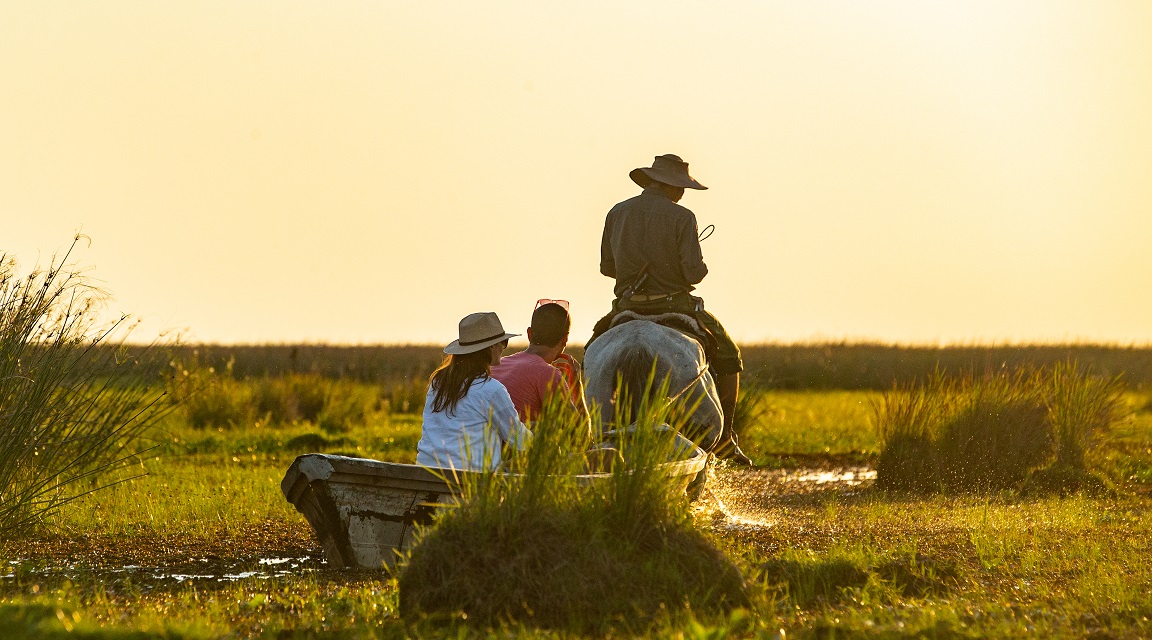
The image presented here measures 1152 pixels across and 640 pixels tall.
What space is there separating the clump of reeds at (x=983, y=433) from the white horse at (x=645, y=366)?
397 cm

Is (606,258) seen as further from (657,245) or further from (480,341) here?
(480,341)

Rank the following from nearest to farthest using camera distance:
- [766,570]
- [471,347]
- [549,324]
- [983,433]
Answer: [766,570], [471,347], [549,324], [983,433]

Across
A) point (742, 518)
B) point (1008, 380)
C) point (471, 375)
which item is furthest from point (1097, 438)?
point (471, 375)

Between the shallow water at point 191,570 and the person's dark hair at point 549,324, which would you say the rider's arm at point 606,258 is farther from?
the shallow water at point 191,570

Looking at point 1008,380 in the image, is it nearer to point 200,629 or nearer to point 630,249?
point 630,249

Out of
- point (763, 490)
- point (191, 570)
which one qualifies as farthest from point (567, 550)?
point (763, 490)

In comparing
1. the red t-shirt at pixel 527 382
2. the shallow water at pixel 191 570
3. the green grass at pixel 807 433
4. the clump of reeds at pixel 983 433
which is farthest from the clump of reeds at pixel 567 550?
the green grass at pixel 807 433

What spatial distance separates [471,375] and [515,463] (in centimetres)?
128

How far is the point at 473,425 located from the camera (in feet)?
26.9

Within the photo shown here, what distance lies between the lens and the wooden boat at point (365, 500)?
8047 mm

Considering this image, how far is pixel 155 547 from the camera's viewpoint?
980 centimetres

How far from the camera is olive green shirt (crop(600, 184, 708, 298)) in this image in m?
10.7

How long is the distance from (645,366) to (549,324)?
137 centimetres

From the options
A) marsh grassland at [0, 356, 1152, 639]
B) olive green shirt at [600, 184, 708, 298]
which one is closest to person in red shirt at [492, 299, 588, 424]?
marsh grassland at [0, 356, 1152, 639]
